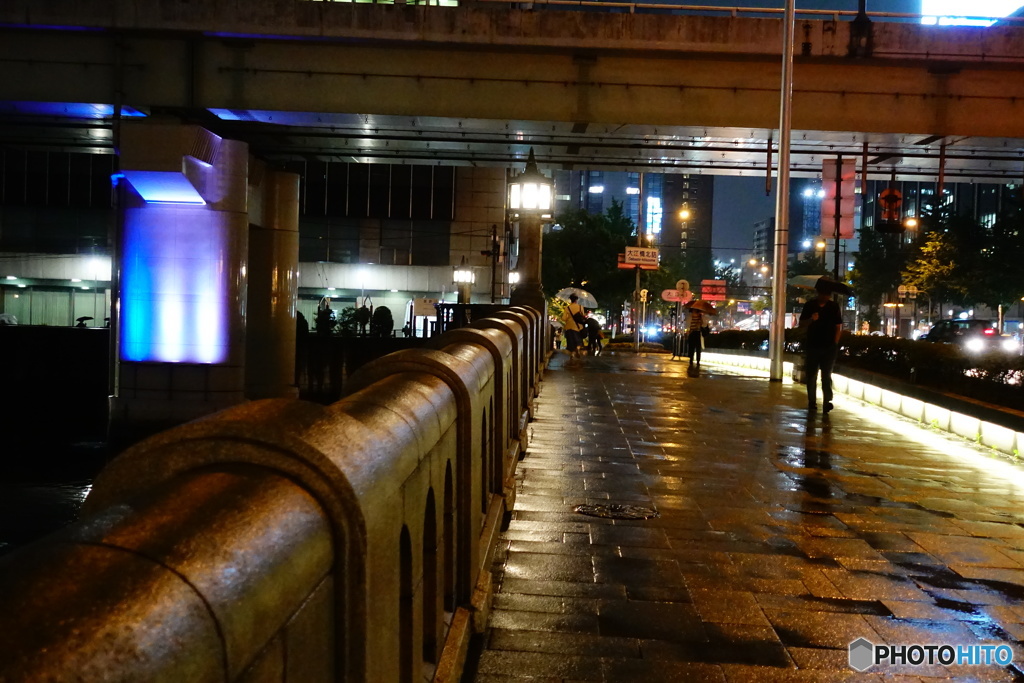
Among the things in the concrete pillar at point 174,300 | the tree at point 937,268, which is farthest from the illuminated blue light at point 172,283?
the tree at point 937,268

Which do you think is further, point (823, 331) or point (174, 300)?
point (174, 300)

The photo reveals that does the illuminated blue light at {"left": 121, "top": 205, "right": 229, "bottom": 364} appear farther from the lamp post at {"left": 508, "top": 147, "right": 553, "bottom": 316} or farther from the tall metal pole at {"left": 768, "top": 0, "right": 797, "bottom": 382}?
the tall metal pole at {"left": 768, "top": 0, "right": 797, "bottom": 382}

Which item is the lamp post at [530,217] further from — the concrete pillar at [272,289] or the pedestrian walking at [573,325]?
the concrete pillar at [272,289]

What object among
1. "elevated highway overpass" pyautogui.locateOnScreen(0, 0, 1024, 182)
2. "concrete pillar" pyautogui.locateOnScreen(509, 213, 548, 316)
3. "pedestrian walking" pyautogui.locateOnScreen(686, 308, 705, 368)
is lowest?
→ "pedestrian walking" pyautogui.locateOnScreen(686, 308, 705, 368)

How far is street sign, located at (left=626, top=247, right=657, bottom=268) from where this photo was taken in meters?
37.0

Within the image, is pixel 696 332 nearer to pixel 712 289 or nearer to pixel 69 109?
pixel 69 109

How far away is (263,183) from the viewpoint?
21641mm

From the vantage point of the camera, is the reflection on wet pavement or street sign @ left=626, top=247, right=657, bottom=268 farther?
street sign @ left=626, top=247, right=657, bottom=268

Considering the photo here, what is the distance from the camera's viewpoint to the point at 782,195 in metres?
19.0

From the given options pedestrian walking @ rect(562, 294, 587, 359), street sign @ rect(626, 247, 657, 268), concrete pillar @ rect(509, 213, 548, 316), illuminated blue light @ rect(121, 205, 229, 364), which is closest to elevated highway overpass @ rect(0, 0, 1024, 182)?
concrete pillar @ rect(509, 213, 548, 316)

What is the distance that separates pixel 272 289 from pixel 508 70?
28.1 feet

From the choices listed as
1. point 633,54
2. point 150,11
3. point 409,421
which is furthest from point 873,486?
point 150,11

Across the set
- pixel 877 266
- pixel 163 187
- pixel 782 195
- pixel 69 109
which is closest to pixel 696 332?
pixel 782 195

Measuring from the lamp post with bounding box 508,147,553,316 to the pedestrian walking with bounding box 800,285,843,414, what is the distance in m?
7.62
